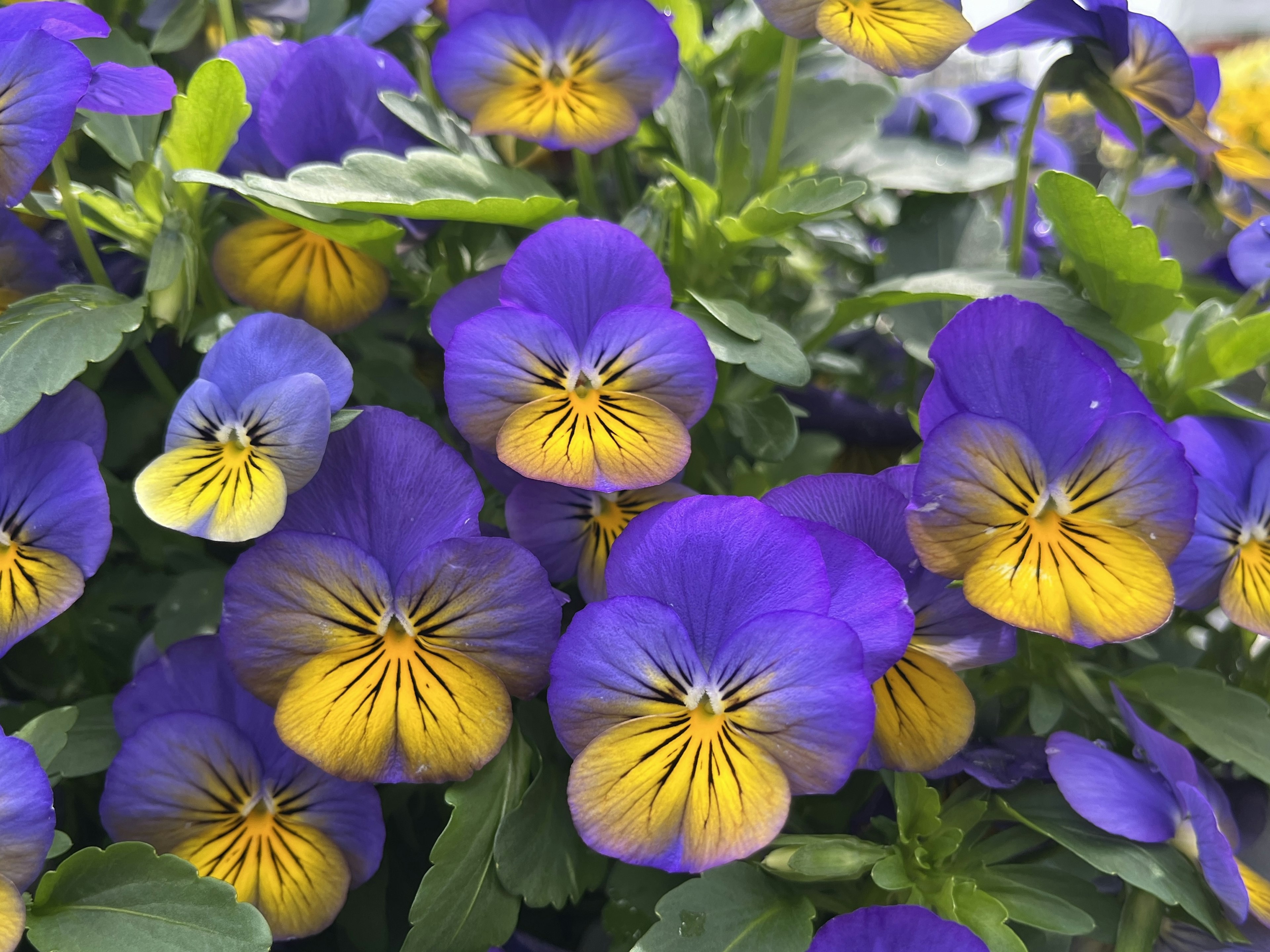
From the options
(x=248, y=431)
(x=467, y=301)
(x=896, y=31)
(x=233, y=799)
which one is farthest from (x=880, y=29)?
(x=233, y=799)

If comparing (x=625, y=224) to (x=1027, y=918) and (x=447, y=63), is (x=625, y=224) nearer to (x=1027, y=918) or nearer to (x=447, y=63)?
(x=447, y=63)

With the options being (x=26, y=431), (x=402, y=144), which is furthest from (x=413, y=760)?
(x=402, y=144)

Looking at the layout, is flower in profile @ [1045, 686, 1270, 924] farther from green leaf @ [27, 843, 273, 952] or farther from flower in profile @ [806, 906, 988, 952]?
green leaf @ [27, 843, 273, 952]

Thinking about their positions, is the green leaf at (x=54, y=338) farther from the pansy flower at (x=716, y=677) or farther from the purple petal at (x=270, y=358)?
the pansy flower at (x=716, y=677)

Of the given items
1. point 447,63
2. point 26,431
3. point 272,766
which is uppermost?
point 447,63

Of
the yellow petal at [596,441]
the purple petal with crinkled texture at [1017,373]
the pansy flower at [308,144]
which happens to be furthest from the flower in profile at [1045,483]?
the pansy flower at [308,144]

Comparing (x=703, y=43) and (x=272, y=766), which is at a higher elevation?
(x=703, y=43)
